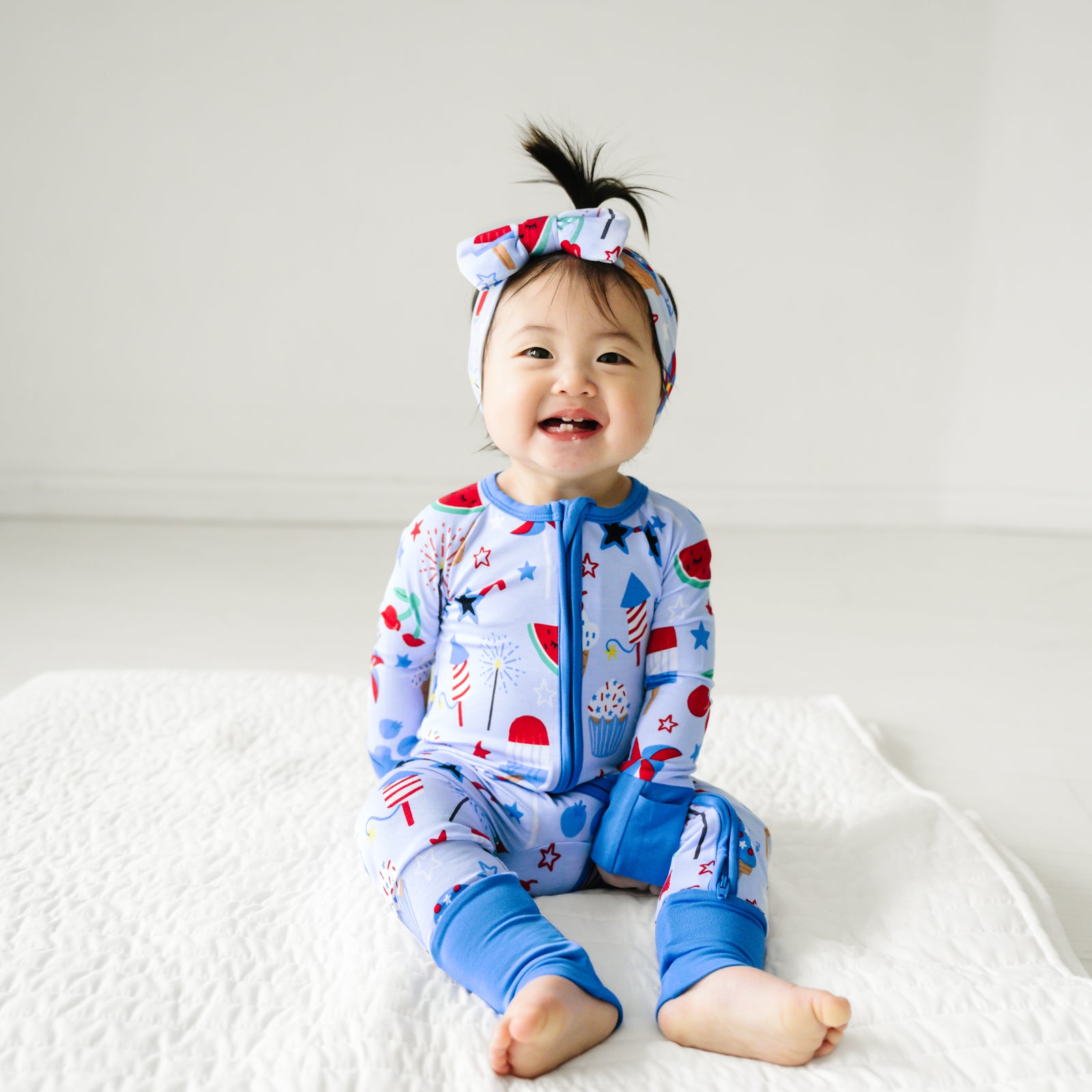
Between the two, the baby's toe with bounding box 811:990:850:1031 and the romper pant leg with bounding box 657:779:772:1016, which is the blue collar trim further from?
the baby's toe with bounding box 811:990:850:1031

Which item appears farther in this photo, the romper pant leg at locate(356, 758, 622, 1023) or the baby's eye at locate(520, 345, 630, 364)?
the baby's eye at locate(520, 345, 630, 364)

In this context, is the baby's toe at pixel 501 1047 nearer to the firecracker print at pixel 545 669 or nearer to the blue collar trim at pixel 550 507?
the firecracker print at pixel 545 669

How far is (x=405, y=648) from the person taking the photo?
96 cm

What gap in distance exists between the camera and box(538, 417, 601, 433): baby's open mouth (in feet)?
2.90

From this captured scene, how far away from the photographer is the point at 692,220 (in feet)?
8.07

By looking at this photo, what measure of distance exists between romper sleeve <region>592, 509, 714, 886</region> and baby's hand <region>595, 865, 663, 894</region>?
0.02 m

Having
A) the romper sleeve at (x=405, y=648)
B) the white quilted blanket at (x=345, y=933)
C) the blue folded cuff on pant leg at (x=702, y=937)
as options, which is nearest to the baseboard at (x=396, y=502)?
the white quilted blanket at (x=345, y=933)

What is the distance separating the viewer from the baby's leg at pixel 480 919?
660 mm

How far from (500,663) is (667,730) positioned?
5.9 inches

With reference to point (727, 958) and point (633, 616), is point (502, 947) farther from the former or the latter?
point (633, 616)

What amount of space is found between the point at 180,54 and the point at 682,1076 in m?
2.31

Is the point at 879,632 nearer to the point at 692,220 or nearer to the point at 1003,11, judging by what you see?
the point at 692,220

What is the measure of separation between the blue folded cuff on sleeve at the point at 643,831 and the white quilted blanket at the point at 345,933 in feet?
0.12

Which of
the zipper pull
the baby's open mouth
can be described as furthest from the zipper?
the baby's open mouth
